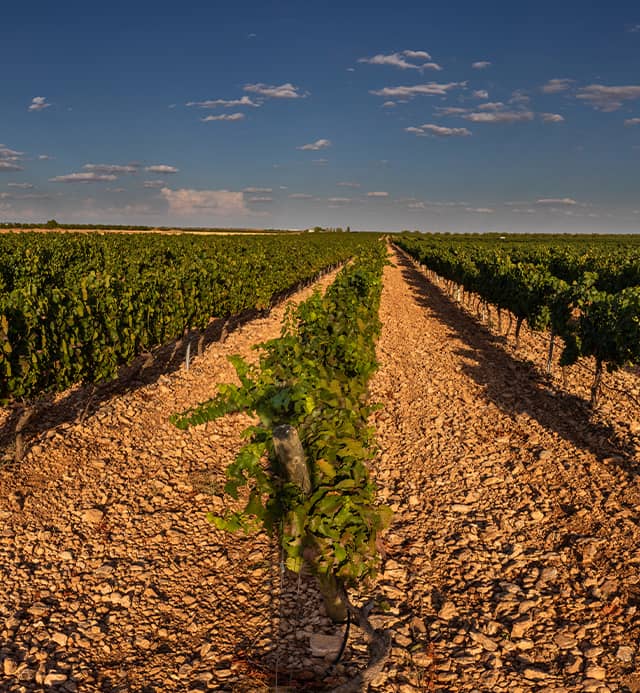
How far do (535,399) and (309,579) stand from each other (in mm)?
8254

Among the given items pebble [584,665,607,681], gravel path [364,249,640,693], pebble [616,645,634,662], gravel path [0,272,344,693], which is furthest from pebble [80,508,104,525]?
pebble [616,645,634,662]

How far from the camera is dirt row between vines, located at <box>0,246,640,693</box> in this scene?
15.6 feet

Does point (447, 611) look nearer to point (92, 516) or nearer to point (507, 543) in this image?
point (507, 543)

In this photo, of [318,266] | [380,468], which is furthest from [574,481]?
[318,266]

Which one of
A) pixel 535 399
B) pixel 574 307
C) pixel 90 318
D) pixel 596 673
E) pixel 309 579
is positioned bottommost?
→ pixel 309 579

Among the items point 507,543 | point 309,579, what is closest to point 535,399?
point 507,543

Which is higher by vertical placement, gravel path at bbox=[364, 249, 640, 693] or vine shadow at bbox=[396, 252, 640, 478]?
vine shadow at bbox=[396, 252, 640, 478]

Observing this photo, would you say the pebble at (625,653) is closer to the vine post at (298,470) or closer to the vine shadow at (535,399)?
the vine post at (298,470)

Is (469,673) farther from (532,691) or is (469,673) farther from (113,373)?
(113,373)

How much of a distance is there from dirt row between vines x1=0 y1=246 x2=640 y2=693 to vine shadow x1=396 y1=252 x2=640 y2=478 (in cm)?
9

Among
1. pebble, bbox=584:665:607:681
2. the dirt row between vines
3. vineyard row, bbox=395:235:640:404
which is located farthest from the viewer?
vineyard row, bbox=395:235:640:404

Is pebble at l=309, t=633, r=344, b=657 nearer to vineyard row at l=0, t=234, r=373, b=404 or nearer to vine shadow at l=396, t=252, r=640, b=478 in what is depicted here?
vine shadow at l=396, t=252, r=640, b=478

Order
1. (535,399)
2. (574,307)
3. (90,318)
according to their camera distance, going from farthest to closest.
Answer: (574,307)
(535,399)
(90,318)

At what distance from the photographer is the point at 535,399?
40.9ft
